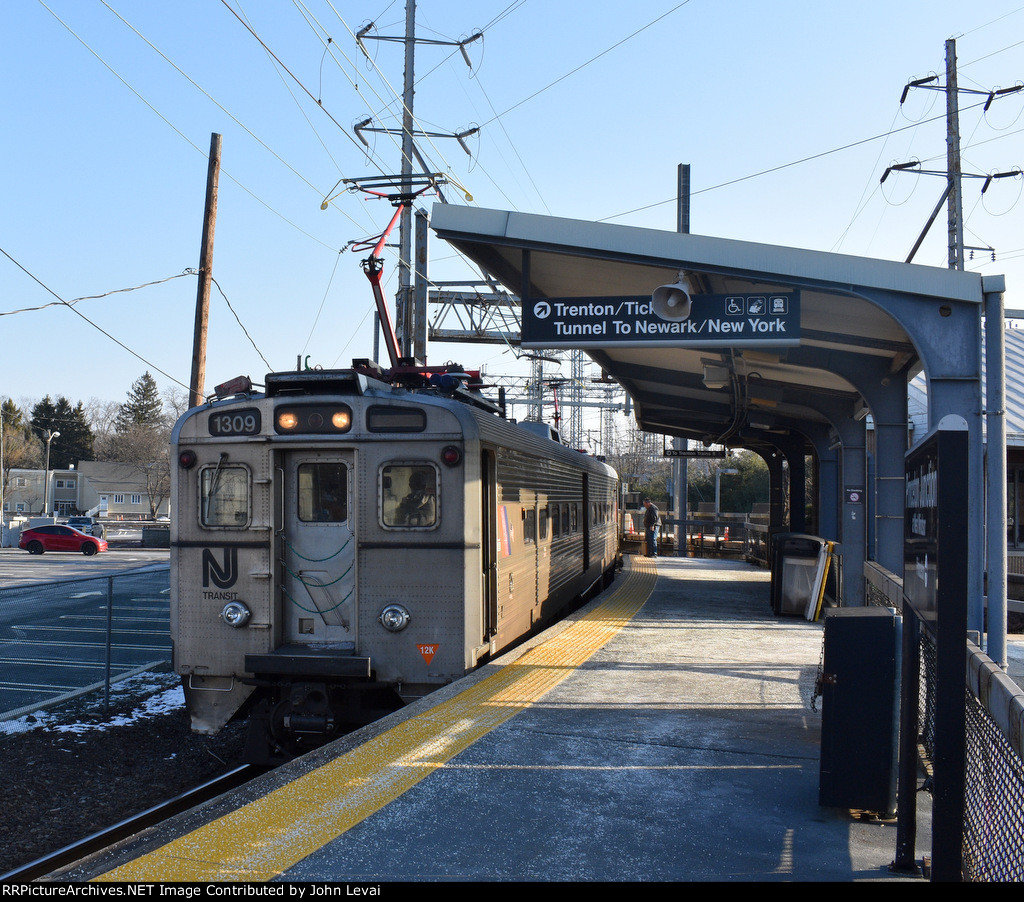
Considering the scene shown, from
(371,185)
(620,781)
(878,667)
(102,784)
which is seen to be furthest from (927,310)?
(371,185)

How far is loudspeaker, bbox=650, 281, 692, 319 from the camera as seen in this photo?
324 inches

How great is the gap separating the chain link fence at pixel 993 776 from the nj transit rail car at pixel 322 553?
401cm

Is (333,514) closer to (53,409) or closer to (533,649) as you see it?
(533,649)

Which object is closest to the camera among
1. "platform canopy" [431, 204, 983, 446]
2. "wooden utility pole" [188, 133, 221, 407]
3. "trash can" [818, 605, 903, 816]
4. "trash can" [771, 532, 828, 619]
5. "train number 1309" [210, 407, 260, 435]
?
"trash can" [818, 605, 903, 816]

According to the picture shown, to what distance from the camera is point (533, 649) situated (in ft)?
30.0

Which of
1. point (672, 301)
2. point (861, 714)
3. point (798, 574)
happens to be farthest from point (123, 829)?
point (798, 574)

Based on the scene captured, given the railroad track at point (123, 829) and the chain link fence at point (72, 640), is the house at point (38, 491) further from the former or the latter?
the railroad track at point (123, 829)

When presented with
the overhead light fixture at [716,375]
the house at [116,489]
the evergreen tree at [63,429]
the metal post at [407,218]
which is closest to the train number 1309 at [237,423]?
the overhead light fixture at [716,375]

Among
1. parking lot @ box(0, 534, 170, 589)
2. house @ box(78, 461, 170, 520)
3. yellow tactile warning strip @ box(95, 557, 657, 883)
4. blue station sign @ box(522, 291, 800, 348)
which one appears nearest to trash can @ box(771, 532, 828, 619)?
blue station sign @ box(522, 291, 800, 348)

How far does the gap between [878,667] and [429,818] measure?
244 centimetres

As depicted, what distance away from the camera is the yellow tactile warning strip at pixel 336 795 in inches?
147

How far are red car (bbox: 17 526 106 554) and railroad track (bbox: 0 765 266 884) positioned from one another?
32284 mm

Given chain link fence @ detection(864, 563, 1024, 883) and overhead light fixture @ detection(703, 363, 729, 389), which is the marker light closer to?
chain link fence @ detection(864, 563, 1024, 883)

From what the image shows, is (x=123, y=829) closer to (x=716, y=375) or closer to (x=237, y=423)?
(x=237, y=423)
